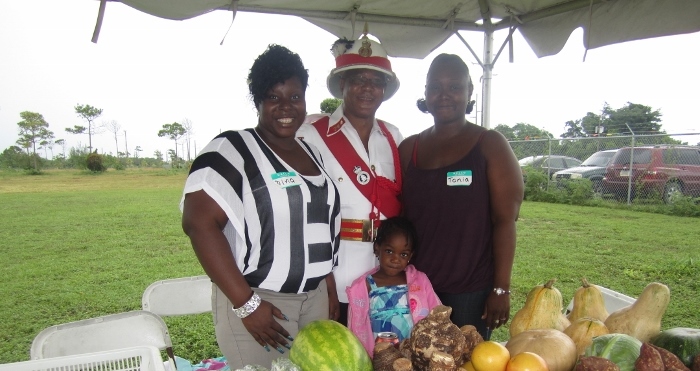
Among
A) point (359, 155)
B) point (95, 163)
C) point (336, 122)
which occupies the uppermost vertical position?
point (336, 122)

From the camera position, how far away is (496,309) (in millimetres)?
2438

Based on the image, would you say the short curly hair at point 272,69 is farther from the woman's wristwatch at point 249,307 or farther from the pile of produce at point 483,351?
the pile of produce at point 483,351

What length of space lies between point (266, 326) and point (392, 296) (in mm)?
801

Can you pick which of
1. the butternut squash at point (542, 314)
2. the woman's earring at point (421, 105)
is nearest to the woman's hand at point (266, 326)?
the butternut squash at point (542, 314)

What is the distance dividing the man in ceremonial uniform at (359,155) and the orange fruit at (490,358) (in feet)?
3.84

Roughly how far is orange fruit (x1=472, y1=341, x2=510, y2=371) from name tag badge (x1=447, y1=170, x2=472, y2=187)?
1105 millimetres

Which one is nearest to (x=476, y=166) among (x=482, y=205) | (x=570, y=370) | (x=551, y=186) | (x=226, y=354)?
(x=482, y=205)

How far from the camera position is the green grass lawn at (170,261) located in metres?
5.48

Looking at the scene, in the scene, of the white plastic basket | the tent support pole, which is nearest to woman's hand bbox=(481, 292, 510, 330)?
the white plastic basket

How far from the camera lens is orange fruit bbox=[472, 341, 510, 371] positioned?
1372 mm

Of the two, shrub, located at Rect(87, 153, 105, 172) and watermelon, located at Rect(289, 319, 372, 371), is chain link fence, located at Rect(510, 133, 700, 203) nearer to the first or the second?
watermelon, located at Rect(289, 319, 372, 371)

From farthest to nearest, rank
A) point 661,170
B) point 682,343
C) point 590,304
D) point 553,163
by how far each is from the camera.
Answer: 1. point 553,163
2. point 661,170
3. point 590,304
4. point 682,343

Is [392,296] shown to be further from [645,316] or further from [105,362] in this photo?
[105,362]

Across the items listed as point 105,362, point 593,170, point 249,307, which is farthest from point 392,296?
point 593,170
